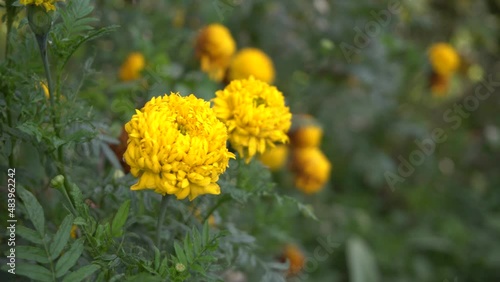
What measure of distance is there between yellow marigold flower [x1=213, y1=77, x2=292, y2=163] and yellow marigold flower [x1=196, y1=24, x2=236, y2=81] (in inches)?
26.8

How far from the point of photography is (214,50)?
66.9 inches

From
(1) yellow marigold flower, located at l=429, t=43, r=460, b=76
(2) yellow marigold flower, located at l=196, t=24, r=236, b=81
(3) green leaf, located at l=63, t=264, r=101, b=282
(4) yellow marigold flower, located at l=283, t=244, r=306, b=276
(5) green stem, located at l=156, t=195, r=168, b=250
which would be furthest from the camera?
(1) yellow marigold flower, located at l=429, t=43, r=460, b=76

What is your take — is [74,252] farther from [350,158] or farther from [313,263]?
[350,158]

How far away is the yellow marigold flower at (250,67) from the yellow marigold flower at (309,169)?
25 centimetres

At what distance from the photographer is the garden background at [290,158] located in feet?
3.04

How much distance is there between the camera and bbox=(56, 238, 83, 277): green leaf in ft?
2.60

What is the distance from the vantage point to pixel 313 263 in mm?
1960

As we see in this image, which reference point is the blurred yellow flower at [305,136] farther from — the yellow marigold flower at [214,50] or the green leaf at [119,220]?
the green leaf at [119,220]

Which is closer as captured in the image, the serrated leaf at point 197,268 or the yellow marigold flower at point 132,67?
the serrated leaf at point 197,268

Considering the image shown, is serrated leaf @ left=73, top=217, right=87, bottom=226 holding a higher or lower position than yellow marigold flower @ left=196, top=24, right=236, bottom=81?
lower

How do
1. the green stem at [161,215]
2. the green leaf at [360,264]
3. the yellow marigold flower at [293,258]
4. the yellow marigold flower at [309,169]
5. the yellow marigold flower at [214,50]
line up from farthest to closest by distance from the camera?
the green leaf at [360,264], the yellow marigold flower at [309,169], the yellow marigold flower at [214,50], the yellow marigold flower at [293,258], the green stem at [161,215]

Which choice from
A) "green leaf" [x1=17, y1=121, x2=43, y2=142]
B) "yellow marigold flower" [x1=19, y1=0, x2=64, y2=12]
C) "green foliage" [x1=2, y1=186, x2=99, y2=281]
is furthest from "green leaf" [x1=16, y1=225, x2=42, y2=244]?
"yellow marigold flower" [x1=19, y1=0, x2=64, y2=12]

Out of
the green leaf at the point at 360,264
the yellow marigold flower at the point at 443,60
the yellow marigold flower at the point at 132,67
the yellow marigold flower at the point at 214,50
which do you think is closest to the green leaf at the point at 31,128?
the yellow marigold flower at the point at 132,67

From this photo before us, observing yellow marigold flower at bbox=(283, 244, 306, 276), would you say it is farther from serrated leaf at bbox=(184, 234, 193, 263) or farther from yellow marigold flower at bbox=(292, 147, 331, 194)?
serrated leaf at bbox=(184, 234, 193, 263)
